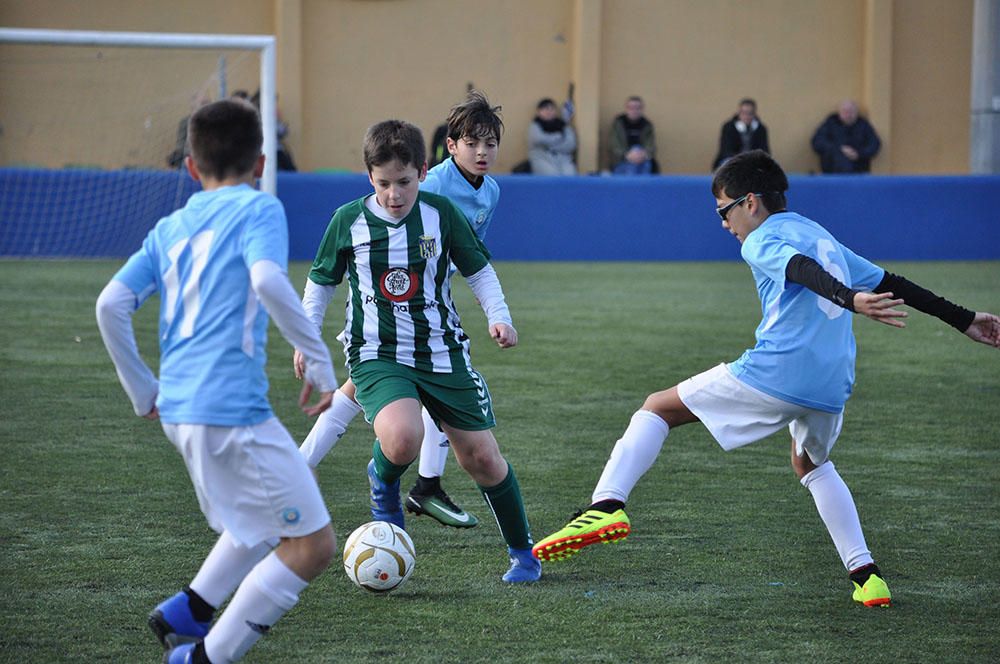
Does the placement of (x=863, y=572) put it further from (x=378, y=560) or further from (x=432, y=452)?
(x=432, y=452)

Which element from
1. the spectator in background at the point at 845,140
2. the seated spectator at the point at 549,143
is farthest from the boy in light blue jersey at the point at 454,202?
the spectator in background at the point at 845,140

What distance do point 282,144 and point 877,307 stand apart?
1557 centimetres

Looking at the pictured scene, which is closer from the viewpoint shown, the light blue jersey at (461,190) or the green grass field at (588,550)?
the green grass field at (588,550)

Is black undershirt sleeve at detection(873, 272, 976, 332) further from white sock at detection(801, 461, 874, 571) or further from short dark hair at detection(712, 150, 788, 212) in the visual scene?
white sock at detection(801, 461, 874, 571)

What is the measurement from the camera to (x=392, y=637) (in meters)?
3.66

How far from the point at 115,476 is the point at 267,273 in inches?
114

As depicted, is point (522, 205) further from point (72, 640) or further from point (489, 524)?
point (72, 640)

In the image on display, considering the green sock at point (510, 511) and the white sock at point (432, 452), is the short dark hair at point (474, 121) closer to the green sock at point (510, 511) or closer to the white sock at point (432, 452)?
the white sock at point (432, 452)

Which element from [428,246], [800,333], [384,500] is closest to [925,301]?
[800,333]

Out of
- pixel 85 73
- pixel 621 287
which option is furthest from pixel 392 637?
pixel 85 73

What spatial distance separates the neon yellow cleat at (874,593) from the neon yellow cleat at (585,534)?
2.27 ft

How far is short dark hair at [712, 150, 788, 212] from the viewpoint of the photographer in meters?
4.13

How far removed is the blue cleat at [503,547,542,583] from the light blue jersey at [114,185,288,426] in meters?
1.35

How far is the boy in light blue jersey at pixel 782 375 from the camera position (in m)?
3.99
